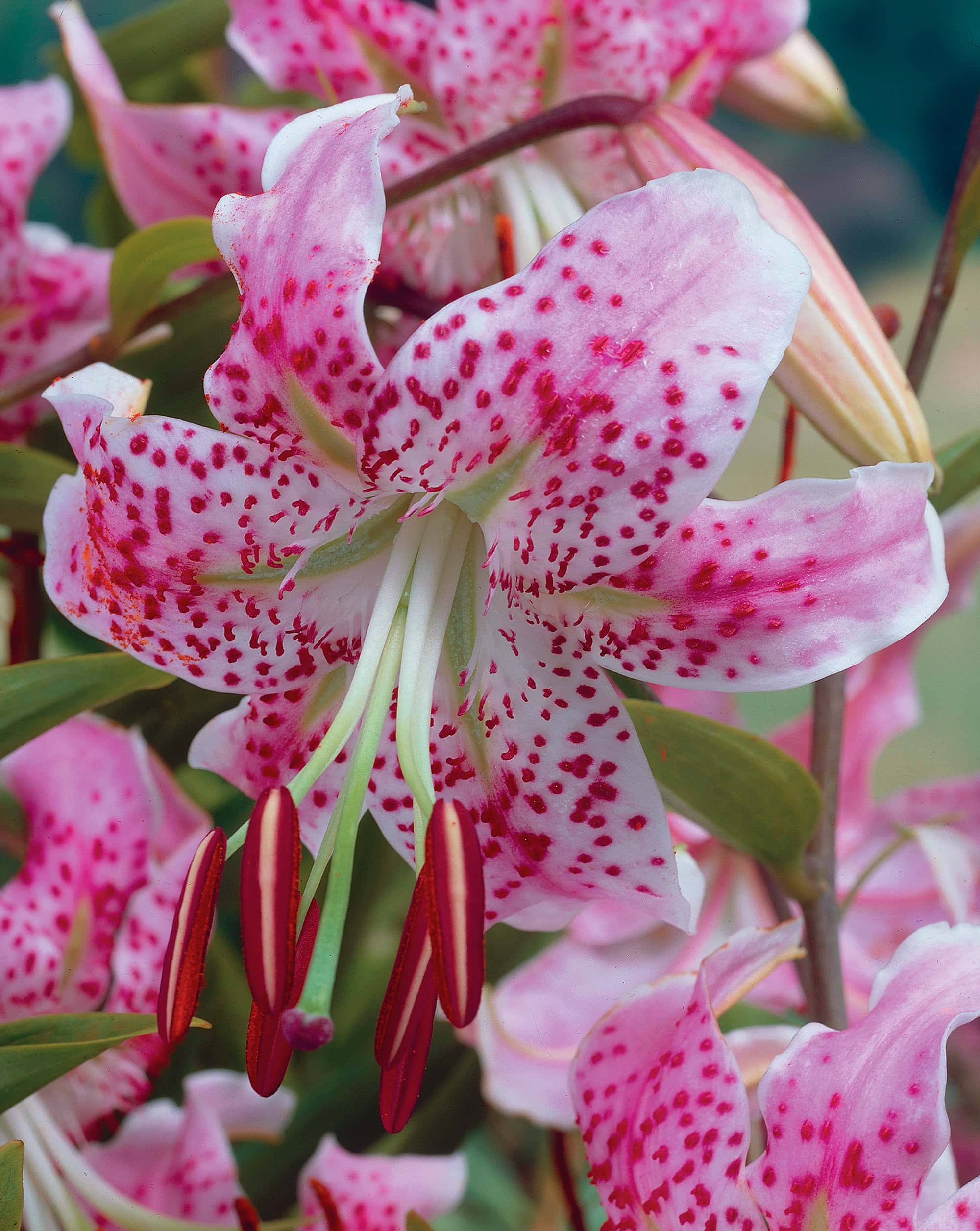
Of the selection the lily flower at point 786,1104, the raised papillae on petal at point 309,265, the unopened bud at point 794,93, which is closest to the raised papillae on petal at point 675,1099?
the lily flower at point 786,1104

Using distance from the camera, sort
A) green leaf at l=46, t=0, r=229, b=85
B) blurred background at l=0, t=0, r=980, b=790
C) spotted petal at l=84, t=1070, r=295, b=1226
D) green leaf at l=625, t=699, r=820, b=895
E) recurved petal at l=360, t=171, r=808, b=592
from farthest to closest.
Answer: blurred background at l=0, t=0, r=980, b=790, green leaf at l=46, t=0, r=229, b=85, spotted petal at l=84, t=1070, r=295, b=1226, green leaf at l=625, t=699, r=820, b=895, recurved petal at l=360, t=171, r=808, b=592

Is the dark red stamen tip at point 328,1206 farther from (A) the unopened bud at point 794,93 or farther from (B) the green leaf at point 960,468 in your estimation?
(A) the unopened bud at point 794,93

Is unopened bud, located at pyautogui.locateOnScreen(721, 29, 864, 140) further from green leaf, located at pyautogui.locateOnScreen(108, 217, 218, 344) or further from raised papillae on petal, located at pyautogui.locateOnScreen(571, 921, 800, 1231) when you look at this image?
raised papillae on petal, located at pyautogui.locateOnScreen(571, 921, 800, 1231)

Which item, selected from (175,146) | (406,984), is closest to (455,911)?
(406,984)

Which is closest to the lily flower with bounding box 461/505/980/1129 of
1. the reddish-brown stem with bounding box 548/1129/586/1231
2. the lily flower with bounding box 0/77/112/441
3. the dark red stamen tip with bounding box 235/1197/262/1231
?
the reddish-brown stem with bounding box 548/1129/586/1231

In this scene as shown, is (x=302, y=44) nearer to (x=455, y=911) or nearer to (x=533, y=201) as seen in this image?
(x=533, y=201)

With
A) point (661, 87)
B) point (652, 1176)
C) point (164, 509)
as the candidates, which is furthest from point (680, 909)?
point (661, 87)

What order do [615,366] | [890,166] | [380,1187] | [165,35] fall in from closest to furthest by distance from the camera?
1. [615,366]
2. [380,1187]
3. [165,35]
4. [890,166]
